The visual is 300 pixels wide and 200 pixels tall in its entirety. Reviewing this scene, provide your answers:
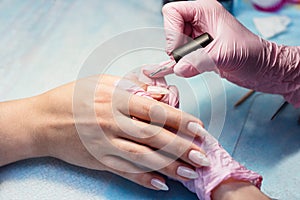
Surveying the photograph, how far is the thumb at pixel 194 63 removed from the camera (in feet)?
3.12

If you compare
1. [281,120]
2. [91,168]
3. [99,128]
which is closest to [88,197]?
[91,168]

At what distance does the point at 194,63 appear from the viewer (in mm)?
958

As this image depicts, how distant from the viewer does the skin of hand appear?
35.2 inches

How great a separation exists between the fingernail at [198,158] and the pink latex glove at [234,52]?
21 cm

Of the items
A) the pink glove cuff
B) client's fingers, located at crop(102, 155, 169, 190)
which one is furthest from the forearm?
the pink glove cuff

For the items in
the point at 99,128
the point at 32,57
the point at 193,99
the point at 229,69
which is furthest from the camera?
the point at 32,57

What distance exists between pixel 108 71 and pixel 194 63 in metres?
0.38

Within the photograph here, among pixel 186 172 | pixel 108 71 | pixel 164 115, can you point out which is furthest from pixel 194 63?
pixel 108 71

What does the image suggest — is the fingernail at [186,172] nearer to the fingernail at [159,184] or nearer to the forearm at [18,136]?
the fingernail at [159,184]

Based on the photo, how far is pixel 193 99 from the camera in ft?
3.76

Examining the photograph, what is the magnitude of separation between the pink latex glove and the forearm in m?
0.40

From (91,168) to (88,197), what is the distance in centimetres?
7

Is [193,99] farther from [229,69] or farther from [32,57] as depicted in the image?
[32,57]

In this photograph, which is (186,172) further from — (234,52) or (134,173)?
(234,52)
